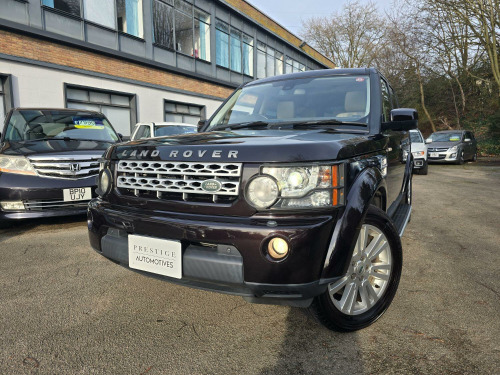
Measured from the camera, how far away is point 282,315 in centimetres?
241

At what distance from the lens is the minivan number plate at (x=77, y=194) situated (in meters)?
4.45

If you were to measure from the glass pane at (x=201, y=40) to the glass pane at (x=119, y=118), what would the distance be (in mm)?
5213

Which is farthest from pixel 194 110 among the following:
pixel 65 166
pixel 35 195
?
pixel 35 195

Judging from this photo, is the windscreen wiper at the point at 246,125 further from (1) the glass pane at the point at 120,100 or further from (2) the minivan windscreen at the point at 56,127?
(1) the glass pane at the point at 120,100

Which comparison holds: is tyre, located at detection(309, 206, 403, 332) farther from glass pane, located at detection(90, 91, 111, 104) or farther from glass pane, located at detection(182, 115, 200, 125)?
glass pane, located at detection(182, 115, 200, 125)

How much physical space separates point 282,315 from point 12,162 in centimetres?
388

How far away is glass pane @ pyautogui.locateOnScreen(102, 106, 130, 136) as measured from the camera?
42.9ft

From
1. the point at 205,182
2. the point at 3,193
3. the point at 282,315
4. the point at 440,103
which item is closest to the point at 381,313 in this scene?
the point at 282,315

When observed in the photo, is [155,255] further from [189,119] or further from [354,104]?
[189,119]

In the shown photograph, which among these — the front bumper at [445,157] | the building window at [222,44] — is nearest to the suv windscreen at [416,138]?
the front bumper at [445,157]

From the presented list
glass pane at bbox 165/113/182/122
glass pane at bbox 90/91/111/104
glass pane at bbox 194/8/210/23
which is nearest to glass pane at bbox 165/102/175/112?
glass pane at bbox 165/113/182/122

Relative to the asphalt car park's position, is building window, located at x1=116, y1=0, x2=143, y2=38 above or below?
above

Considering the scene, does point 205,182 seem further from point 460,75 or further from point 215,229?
point 460,75

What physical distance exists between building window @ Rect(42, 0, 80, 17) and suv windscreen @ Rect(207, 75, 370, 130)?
10.5m
